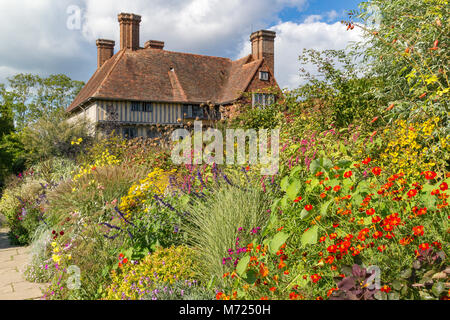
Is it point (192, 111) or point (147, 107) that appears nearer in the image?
point (147, 107)

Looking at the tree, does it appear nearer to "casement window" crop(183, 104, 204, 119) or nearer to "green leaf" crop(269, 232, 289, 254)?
"casement window" crop(183, 104, 204, 119)

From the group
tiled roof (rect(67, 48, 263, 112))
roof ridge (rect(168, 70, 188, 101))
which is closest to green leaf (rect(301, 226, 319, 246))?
tiled roof (rect(67, 48, 263, 112))

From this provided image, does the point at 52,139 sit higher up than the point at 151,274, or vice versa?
the point at 52,139

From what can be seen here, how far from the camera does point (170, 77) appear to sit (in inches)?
953

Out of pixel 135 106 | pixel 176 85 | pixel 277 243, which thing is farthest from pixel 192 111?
pixel 277 243

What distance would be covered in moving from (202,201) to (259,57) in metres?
22.0

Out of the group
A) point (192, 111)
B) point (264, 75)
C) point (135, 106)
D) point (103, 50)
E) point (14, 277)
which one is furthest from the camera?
point (103, 50)

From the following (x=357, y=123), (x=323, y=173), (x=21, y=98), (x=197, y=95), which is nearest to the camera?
(x=323, y=173)

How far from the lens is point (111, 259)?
12.2 ft

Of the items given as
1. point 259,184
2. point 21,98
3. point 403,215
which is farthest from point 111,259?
point 21,98

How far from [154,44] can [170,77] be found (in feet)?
9.74

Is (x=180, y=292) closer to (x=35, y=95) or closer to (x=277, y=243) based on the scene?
(x=277, y=243)
